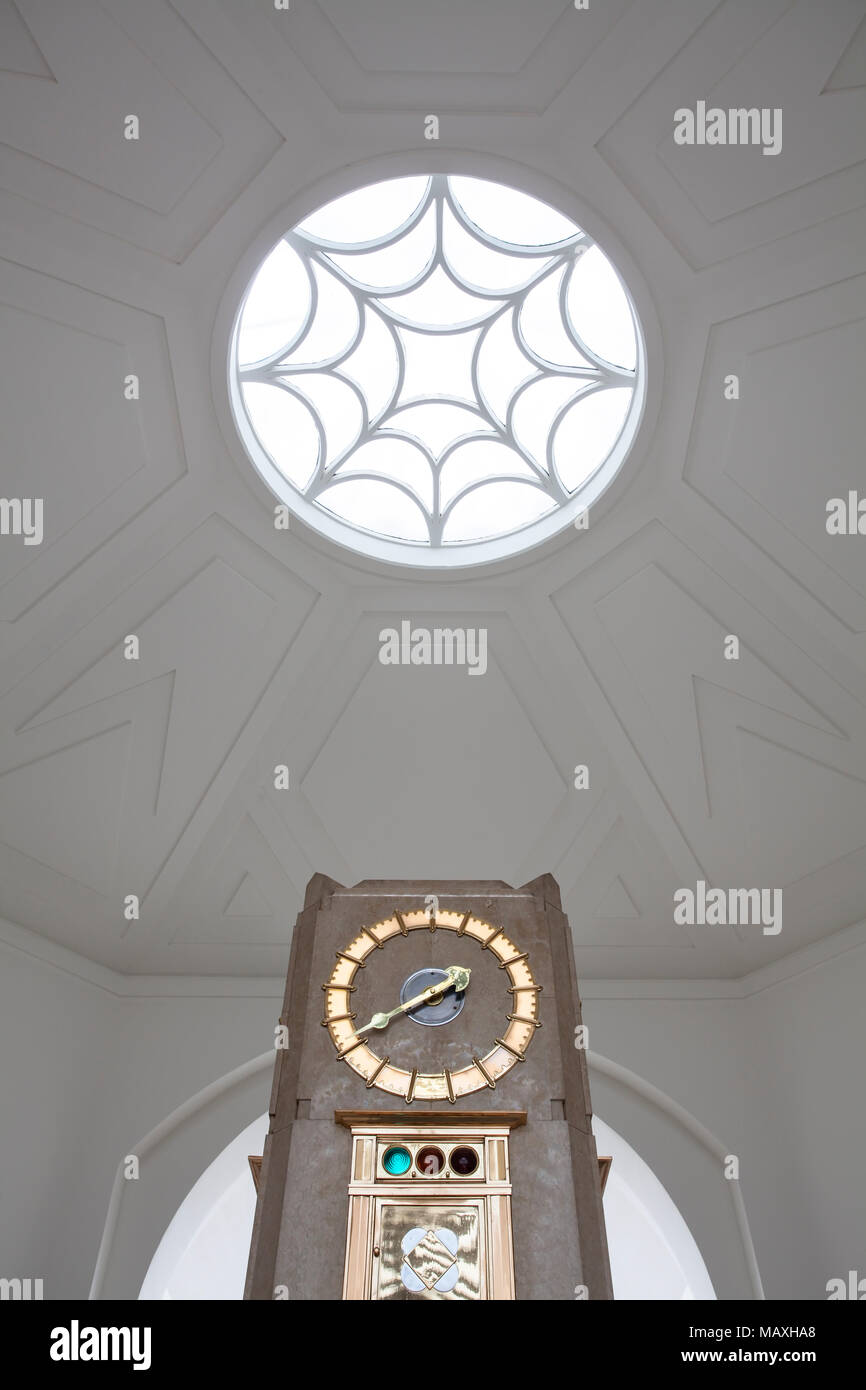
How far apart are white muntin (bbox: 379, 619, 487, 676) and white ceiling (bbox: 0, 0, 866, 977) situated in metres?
0.14

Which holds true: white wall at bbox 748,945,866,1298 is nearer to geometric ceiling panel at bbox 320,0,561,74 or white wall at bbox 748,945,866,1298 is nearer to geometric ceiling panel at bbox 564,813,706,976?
geometric ceiling panel at bbox 564,813,706,976

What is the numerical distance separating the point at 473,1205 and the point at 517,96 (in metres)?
7.18

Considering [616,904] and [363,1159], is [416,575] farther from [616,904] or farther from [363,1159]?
[363,1159]

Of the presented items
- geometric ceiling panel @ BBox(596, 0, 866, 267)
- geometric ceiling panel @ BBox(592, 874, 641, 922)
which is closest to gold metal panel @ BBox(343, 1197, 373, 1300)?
geometric ceiling panel @ BBox(592, 874, 641, 922)

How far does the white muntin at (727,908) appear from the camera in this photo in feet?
34.1

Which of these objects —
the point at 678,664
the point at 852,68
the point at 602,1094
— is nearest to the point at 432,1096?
the point at 678,664

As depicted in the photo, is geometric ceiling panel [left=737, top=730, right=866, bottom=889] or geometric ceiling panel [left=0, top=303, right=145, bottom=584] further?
geometric ceiling panel [left=737, top=730, right=866, bottom=889]

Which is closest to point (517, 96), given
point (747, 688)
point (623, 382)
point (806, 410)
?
point (623, 382)

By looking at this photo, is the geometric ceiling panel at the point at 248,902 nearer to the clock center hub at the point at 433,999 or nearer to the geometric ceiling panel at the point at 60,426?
the geometric ceiling panel at the point at 60,426

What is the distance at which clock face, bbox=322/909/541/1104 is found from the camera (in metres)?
4.83

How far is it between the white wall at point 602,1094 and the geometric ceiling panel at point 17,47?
25.1 ft

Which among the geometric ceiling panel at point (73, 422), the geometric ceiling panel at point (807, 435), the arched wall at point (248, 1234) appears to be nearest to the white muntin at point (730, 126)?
the geometric ceiling panel at point (807, 435)

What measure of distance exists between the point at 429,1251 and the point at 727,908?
7250 millimetres

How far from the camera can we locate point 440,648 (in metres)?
10.3
